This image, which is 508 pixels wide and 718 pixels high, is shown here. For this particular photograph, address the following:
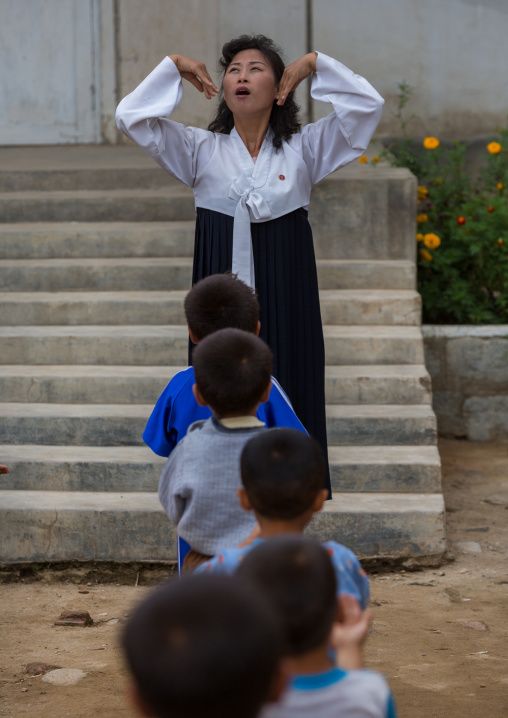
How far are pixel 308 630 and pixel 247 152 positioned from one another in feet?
7.23

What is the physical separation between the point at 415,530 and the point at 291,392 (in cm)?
103

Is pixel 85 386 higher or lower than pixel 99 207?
lower

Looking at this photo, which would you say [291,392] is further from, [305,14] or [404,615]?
[305,14]

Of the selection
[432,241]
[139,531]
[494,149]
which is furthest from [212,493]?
[494,149]

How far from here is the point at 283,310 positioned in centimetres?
321

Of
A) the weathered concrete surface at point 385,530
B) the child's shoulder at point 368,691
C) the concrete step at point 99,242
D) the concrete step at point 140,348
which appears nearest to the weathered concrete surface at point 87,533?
the weathered concrete surface at point 385,530

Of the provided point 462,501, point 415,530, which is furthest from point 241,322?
point 462,501

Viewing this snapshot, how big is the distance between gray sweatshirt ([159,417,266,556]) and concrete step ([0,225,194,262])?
3490mm

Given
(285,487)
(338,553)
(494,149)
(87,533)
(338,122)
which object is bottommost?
(87,533)

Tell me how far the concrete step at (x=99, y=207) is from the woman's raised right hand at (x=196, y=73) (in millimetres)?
2350

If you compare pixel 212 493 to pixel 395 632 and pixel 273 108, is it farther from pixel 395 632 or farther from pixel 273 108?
pixel 273 108

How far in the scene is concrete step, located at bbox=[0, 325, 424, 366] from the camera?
480 cm

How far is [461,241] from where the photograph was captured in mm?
5879

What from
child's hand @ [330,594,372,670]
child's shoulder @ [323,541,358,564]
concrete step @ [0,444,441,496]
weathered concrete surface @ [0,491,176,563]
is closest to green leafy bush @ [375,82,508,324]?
concrete step @ [0,444,441,496]
